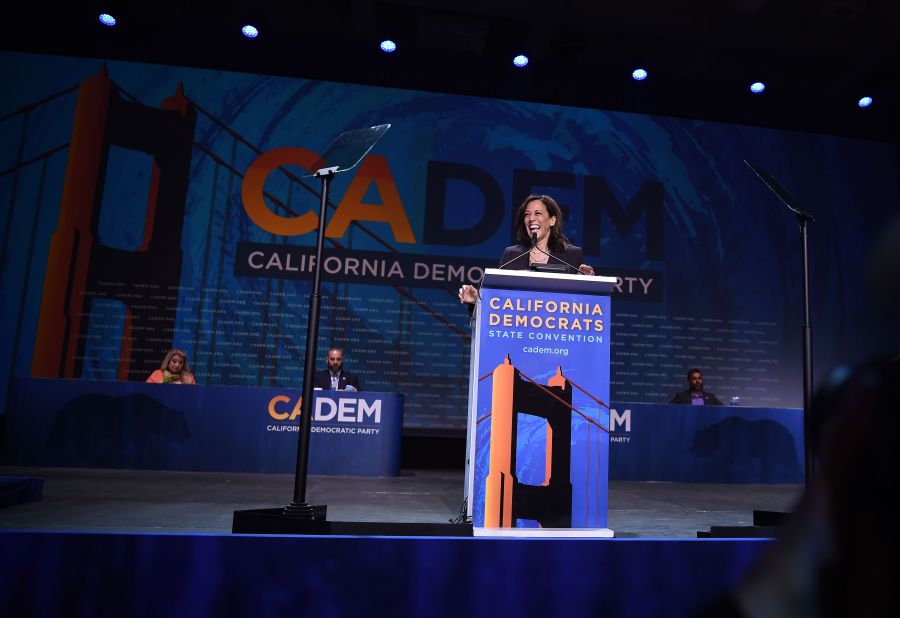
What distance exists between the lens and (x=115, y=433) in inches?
215

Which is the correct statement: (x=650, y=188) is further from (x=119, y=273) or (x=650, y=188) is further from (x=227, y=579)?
(x=227, y=579)

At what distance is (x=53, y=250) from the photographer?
725 centimetres

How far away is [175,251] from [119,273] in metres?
0.66

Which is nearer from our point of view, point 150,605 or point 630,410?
point 150,605

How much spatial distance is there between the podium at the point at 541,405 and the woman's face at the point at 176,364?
4634 mm

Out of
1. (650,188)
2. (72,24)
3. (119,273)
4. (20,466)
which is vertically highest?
(72,24)

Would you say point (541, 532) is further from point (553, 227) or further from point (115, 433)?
point (115, 433)

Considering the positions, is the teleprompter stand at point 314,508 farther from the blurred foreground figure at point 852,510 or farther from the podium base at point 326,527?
the blurred foreground figure at point 852,510

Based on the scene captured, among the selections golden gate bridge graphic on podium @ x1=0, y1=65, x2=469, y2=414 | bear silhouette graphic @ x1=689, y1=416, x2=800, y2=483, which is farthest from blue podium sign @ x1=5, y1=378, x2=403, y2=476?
bear silhouette graphic @ x1=689, y1=416, x2=800, y2=483

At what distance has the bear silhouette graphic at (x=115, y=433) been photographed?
541cm

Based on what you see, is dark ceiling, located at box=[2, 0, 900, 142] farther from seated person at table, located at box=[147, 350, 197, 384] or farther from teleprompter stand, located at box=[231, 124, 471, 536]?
teleprompter stand, located at box=[231, 124, 471, 536]

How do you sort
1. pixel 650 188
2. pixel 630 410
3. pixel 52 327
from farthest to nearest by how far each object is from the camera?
1. pixel 650 188
2. pixel 52 327
3. pixel 630 410

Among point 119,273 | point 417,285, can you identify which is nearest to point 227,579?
point 417,285

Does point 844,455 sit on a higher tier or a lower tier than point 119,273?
lower
